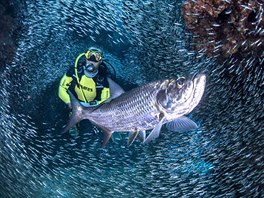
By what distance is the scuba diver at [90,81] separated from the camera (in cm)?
535

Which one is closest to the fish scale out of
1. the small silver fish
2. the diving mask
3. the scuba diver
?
the small silver fish

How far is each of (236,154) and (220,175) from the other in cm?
74

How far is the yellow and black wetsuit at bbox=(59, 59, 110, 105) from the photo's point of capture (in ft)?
18.2

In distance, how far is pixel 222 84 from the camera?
6074 mm

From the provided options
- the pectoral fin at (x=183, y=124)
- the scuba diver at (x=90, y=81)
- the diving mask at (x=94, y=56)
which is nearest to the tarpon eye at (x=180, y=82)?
the pectoral fin at (x=183, y=124)

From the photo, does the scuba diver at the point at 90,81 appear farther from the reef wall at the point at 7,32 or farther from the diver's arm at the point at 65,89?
the reef wall at the point at 7,32

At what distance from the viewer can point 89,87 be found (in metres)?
5.60

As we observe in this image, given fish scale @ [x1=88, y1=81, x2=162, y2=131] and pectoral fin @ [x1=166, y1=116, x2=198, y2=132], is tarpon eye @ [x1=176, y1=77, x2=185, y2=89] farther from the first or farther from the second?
pectoral fin @ [x1=166, y1=116, x2=198, y2=132]

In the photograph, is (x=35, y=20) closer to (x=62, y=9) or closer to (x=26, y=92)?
(x=62, y=9)

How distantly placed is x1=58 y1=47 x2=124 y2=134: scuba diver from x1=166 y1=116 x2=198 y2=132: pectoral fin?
1959 mm

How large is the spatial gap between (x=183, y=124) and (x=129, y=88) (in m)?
4.85

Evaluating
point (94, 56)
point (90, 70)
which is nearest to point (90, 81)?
point (90, 70)

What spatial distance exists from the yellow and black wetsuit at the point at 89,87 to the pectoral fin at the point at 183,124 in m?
2.10

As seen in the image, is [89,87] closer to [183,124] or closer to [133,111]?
[133,111]
